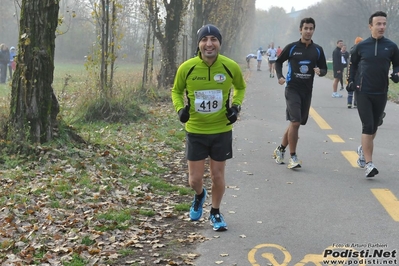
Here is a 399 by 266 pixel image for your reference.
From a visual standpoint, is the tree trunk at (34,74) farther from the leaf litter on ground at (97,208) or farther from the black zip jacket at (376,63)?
the black zip jacket at (376,63)

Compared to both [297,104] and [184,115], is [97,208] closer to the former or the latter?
[184,115]

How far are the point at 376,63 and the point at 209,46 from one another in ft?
11.3

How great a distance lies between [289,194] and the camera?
300 inches

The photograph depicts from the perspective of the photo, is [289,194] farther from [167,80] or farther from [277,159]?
[167,80]

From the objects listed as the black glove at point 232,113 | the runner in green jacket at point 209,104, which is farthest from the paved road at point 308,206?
the black glove at point 232,113

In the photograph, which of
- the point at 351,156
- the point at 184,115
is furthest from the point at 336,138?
the point at 184,115

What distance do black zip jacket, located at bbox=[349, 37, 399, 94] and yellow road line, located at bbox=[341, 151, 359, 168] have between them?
1443 mm

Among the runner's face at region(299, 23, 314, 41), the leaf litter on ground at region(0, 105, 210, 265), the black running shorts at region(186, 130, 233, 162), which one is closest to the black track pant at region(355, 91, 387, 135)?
the runner's face at region(299, 23, 314, 41)

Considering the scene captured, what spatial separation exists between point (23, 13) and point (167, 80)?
1206cm

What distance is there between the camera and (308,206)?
23.1 feet

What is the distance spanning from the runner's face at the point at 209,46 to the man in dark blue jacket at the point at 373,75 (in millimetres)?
3275

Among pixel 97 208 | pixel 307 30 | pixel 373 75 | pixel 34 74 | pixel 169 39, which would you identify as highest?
pixel 169 39

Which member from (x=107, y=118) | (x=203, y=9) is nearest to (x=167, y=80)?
(x=107, y=118)

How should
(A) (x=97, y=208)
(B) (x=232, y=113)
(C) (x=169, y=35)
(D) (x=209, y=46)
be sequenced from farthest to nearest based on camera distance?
(C) (x=169, y=35) < (A) (x=97, y=208) < (B) (x=232, y=113) < (D) (x=209, y=46)
